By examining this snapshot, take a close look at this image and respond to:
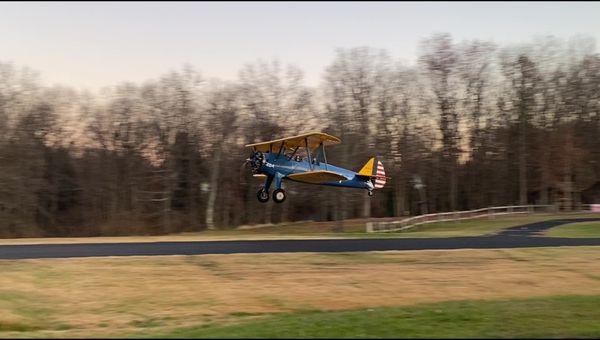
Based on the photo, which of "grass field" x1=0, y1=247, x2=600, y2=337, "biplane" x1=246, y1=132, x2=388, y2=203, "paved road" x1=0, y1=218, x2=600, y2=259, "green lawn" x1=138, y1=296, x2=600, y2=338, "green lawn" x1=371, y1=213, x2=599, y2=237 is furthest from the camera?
"green lawn" x1=371, y1=213, x2=599, y2=237

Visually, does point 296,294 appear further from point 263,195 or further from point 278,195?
point 263,195

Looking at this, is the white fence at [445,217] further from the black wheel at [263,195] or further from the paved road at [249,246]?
the black wheel at [263,195]

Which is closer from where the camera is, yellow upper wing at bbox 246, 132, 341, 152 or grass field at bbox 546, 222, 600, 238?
yellow upper wing at bbox 246, 132, 341, 152

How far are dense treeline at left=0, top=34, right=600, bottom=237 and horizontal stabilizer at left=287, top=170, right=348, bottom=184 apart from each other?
1130 inches

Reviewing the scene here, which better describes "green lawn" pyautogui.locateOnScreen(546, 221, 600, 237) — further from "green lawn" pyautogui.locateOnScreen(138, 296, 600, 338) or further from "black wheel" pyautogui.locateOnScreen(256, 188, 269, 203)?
"green lawn" pyautogui.locateOnScreen(138, 296, 600, 338)

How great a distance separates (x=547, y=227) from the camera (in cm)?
4238

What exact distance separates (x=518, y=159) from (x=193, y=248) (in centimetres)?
5250

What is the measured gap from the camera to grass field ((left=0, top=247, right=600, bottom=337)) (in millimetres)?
11555

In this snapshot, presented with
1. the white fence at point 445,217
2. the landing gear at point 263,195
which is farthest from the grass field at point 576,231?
the landing gear at point 263,195

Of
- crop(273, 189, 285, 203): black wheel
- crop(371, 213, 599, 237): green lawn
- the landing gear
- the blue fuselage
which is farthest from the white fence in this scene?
crop(273, 189, 285, 203): black wheel

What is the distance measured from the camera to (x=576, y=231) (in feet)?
124

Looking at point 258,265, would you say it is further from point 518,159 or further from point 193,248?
point 518,159

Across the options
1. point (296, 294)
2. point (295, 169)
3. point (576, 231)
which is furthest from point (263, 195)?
point (576, 231)

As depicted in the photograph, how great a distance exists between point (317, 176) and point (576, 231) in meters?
23.4
